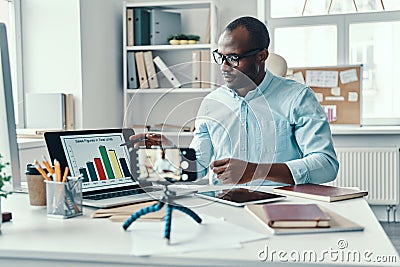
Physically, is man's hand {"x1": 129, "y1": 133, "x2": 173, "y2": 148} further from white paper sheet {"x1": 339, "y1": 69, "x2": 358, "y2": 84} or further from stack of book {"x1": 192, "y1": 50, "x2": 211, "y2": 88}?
white paper sheet {"x1": 339, "y1": 69, "x2": 358, "y2": 84}

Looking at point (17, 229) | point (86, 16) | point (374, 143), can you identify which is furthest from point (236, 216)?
point (374, 143)

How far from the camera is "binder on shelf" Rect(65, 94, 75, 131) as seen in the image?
3.56m

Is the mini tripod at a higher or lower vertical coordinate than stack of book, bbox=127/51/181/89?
lower

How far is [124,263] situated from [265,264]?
0.83 feet

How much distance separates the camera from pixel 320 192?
1.50m

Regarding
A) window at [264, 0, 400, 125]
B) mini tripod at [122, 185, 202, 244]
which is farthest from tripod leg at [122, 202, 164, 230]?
window at [264, 0, 400, 125]

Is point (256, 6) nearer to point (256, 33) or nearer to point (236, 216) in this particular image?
point (256, 33)

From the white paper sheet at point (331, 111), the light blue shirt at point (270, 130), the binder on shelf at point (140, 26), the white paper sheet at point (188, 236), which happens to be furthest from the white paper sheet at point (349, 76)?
the white paper sheet at point (188, 236)

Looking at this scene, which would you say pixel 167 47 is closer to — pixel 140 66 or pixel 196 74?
pixel 140 66

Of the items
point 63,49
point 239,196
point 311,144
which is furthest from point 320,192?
point 63,49

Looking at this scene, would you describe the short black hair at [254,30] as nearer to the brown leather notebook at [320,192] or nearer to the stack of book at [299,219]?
the brown leather notebook at [320,192]

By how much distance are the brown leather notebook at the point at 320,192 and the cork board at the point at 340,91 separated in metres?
2.67

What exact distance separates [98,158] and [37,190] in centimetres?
20

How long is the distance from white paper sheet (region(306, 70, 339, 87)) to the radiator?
519mm
